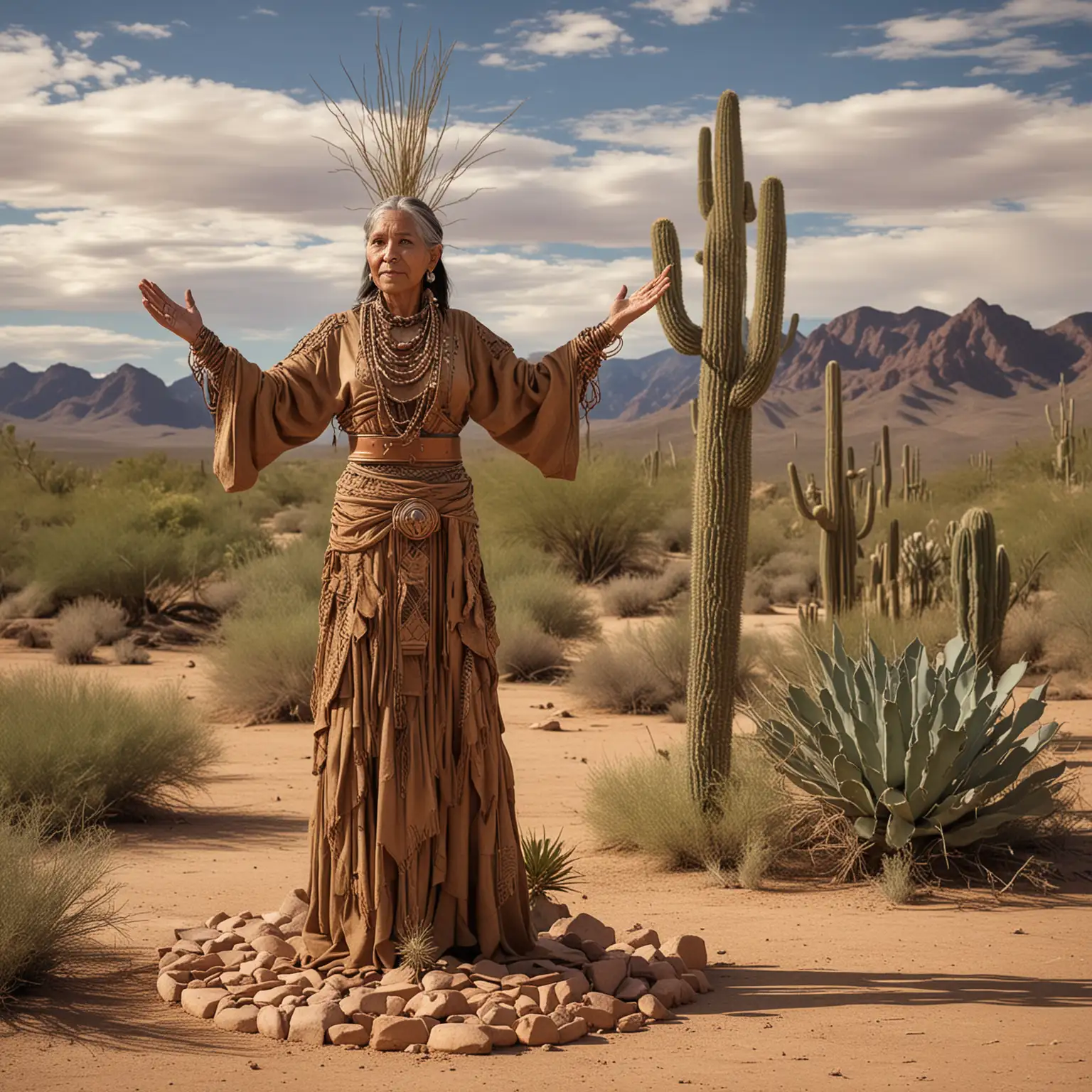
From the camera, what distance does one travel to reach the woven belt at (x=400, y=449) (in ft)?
17.9

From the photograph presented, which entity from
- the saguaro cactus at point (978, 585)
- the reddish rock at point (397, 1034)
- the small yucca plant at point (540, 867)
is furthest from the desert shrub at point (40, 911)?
the saguaro cactus at point (978, 585)

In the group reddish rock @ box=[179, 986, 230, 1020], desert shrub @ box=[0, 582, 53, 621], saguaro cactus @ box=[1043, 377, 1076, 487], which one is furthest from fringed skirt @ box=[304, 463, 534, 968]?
saguaro cactus @ box=[1043, 377, 1076, 487]

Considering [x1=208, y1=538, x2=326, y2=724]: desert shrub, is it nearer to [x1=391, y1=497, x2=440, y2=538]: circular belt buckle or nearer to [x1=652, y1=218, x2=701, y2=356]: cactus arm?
[x1=652, y1=218, x2=701, y2=356]: cactus arm

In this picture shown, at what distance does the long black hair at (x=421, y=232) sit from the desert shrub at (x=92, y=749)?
3.64 metres

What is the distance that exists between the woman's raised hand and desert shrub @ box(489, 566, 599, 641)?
11.7 metres

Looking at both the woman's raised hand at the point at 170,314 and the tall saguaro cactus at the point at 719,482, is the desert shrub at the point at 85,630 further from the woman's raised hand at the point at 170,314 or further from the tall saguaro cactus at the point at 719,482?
the woman's raised hand at the point at 170,314

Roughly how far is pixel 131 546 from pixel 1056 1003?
15642 millimetres

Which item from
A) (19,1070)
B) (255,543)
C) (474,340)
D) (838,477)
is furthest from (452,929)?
(255,543)

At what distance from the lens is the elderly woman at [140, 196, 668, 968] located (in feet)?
17.7

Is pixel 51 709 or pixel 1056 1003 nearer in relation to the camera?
pixel 1056 1003

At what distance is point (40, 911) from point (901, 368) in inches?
5556

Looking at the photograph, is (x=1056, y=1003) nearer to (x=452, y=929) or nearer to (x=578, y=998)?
(x=578, y=998)

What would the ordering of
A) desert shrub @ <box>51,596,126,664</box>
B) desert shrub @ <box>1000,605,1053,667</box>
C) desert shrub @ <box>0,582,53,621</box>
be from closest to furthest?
desert shrub @ <box>1000,605,1053,667</box>, desert shrub @ <box>51,596,126,664</box>, desert shrub @ <box>0,582,53,621</box>

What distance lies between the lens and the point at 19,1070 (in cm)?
467
